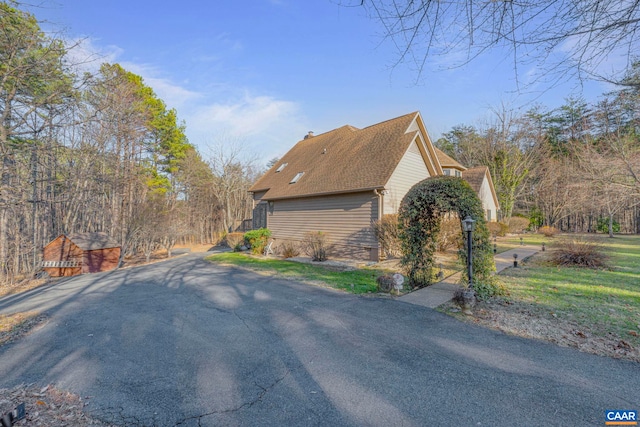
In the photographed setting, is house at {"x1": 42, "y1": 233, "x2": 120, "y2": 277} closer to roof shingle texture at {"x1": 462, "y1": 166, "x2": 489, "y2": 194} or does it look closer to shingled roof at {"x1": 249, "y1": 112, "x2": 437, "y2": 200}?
shingled roof at {"x1": 249, "y1": 112, "x2": 437, "y2": 200}

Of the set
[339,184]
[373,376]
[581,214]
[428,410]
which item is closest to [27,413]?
[373,376]

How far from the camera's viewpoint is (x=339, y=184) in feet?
42.4

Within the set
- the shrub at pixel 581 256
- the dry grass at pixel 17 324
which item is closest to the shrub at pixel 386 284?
the dry grass at pixel 17 324

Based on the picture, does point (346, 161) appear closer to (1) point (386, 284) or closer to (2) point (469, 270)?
(1) point (386, 284)

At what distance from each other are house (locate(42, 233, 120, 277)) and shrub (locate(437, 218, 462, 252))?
16.4 meters

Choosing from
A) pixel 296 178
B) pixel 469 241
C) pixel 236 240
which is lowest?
pixel 236 240

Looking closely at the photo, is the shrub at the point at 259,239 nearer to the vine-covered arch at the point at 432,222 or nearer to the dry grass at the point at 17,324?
the dry grass at the point at 17,324

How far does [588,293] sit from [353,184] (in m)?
8.19

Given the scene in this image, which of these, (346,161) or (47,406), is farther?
(346,161)

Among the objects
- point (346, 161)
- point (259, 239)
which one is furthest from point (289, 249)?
point (346, 161)

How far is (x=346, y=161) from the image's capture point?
47.2ft

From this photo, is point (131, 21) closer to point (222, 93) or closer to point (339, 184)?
point (222, 93)

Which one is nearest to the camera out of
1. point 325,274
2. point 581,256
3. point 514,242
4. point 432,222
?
point 432,222

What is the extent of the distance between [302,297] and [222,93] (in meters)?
10.7
